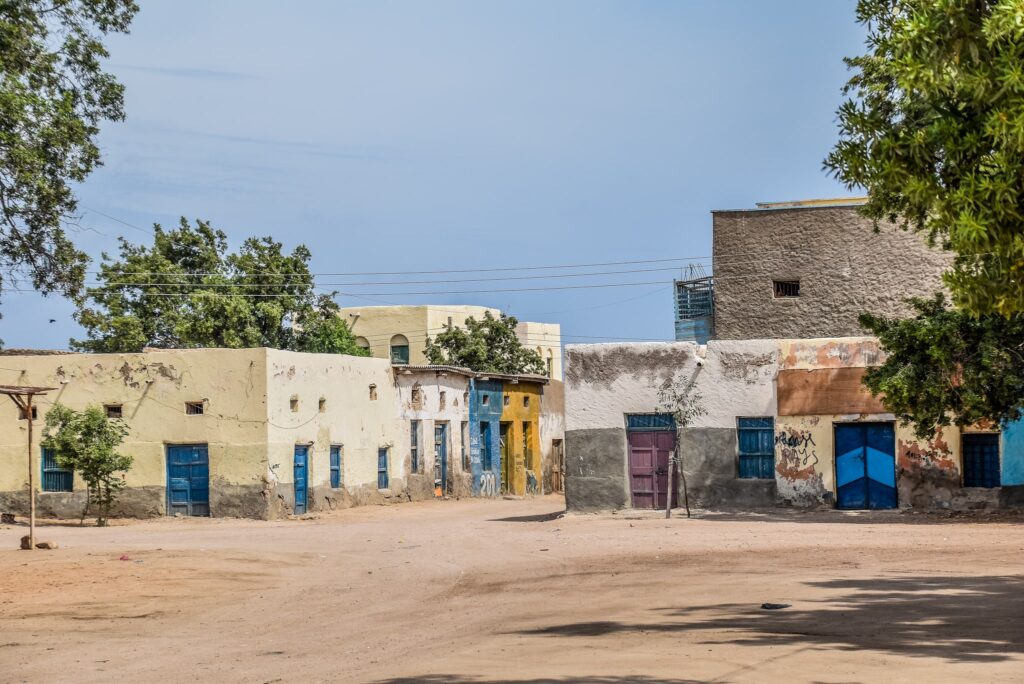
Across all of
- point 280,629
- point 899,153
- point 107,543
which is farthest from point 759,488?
point 899,153

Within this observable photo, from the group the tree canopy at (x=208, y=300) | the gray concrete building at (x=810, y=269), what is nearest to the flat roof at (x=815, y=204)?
the gray concrete building at (x=810, y=269)

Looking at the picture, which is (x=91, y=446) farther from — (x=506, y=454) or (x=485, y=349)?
(x=485, y=349)

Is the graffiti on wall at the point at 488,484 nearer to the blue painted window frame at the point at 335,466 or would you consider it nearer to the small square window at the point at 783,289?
the blue painted window frame at the point at 335,466

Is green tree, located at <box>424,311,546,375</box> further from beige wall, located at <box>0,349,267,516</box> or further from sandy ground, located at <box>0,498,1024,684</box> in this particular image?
sandy ground, located at <box>0,498,1024,684</box>

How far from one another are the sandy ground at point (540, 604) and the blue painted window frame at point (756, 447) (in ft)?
6.87

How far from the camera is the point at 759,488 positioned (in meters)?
31.7

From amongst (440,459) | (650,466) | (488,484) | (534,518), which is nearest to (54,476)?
(534,518)

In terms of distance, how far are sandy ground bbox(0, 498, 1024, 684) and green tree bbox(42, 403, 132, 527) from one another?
19.8 ft

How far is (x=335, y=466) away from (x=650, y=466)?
11.3 m

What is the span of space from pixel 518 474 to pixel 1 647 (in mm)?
39421

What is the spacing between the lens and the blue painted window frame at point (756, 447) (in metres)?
31.8

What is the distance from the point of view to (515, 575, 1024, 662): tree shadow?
1237 cm

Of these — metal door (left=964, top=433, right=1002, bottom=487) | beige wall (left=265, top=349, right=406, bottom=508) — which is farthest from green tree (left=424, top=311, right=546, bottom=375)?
metal door (left=964, top=433, right=1002, bottom=487)

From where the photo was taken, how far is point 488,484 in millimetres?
51094
